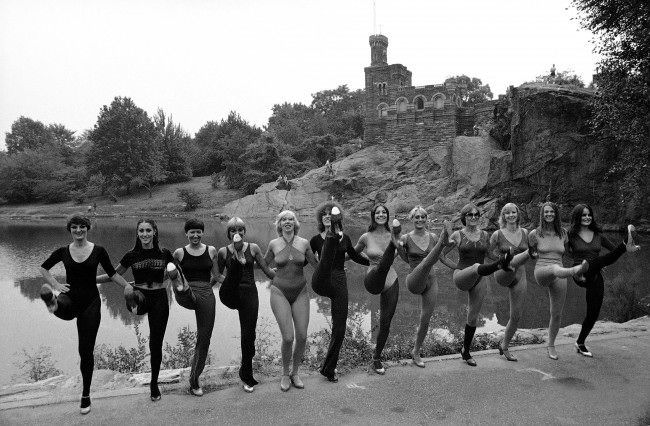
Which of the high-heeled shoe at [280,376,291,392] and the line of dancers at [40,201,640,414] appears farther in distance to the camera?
the high-heeled shoe at [280,376,291,392]

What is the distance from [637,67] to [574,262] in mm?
5760

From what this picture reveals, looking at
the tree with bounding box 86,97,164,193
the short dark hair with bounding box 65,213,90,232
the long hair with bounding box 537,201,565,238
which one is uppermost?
the tree with bounding box 86,97,164,193

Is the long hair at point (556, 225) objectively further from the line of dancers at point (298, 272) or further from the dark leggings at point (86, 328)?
the dark leggings at point (86, 328)

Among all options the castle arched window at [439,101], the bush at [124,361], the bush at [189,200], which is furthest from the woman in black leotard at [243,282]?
the bush at [189,200]

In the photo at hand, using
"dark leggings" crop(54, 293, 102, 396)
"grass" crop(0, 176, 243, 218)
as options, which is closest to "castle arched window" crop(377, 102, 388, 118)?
"grass" crop(0, 176, 243, 218)

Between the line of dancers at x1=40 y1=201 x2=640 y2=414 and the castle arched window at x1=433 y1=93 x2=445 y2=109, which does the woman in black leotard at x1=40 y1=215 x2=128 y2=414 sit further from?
the castle arched window at x1=433 y1=93 x2=445 y2=109

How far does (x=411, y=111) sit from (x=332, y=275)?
32497 millimetres

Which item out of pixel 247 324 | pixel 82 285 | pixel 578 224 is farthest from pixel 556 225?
pixel 82 285

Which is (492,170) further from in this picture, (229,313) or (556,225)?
(556,225)

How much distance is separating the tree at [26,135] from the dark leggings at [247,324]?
79.1 metres

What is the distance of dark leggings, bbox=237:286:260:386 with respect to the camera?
4.27 m

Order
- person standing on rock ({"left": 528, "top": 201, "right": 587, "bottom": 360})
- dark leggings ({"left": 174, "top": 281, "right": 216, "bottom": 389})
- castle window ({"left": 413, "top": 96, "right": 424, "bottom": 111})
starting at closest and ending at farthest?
1. dark leggings ({"left": 174, "top": 281, "right": 216, "bottom": 389})
2. person standing on rock ({"left": 528, "top": 201, "right": 587, "bottom": 360})
3. castle window ({"left": 413, "top": 96, "right": 424, "bottom": 111})

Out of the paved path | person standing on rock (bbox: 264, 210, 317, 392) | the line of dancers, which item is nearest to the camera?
the paved path

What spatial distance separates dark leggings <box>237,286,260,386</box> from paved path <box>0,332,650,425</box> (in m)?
0.17
